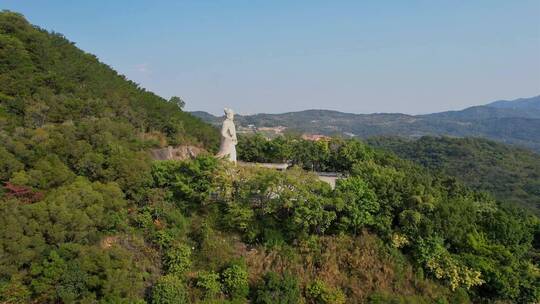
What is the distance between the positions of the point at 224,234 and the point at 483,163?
62.7 m

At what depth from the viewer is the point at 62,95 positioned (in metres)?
21.9

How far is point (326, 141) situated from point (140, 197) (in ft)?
38.8

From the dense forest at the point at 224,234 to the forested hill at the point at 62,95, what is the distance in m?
1.60

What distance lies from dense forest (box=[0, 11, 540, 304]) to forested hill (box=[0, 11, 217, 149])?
5.24 ft

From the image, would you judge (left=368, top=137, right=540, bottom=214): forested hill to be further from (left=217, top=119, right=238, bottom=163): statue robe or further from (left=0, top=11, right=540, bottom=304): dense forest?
(left=217, top=119, right=238, bottom=163): statue robe

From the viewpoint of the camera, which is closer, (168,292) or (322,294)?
(168,292)

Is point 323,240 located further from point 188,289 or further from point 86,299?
point 86,299

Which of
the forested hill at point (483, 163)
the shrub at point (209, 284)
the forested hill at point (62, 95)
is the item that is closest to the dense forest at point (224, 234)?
the shrub at point (209, 284)

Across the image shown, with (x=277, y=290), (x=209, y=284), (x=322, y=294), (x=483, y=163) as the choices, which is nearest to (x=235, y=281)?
(x=209, y=284)

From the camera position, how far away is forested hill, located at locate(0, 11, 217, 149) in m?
20.3

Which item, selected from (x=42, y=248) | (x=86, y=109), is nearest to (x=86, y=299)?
(x=42, y=248)

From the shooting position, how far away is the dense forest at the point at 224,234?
41.8 ft

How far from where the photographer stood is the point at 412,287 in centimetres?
1509

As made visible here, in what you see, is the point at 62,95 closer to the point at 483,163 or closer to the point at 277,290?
the point at 277,290
